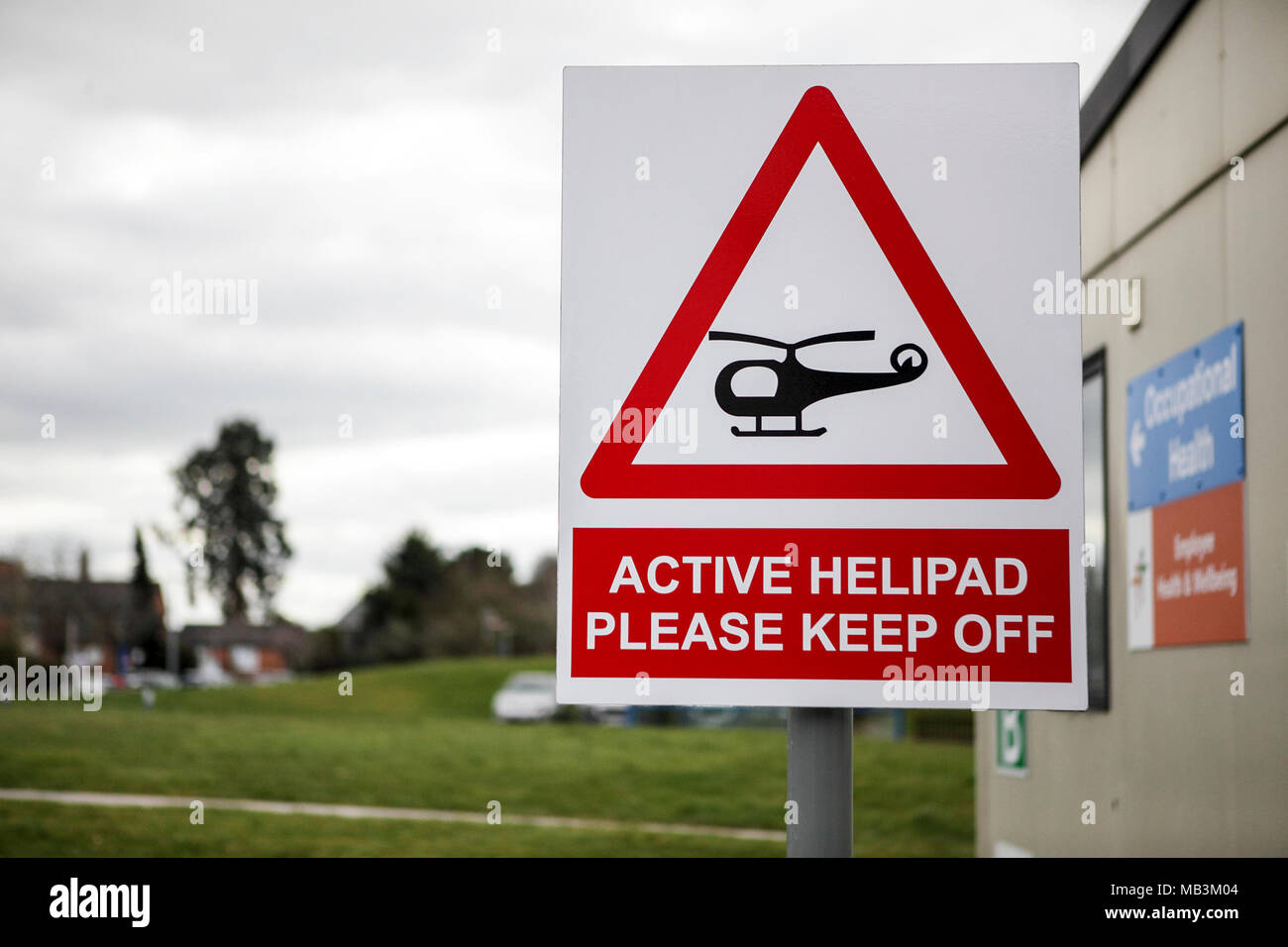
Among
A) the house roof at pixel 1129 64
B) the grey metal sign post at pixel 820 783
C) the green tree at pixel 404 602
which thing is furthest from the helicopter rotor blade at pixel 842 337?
the green tree at pixel 404 602

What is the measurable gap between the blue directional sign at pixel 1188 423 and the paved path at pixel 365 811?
9869 mm

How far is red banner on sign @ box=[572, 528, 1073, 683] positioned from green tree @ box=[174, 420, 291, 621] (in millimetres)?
82141

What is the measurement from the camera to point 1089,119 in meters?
6.86

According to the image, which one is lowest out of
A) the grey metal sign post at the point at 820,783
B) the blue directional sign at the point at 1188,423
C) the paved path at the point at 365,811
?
the paved path at the point at 365,811

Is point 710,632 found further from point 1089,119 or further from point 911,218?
point 1089,119

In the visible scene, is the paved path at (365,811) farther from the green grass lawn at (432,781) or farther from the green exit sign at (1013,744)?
the green exit sign at (1013,744)

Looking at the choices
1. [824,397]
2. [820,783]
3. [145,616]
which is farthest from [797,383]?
[145,616]

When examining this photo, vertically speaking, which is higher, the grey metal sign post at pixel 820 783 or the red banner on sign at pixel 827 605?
the red banner on sign at pixel 827 605

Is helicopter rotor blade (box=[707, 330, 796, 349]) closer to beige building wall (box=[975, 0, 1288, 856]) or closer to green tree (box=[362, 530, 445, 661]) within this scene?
beige building wall (box=[975, 0, 1288, 856])

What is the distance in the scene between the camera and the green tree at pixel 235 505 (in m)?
81.4

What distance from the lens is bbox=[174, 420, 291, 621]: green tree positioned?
81375 millimetres

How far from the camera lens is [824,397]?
1918 millimetres
